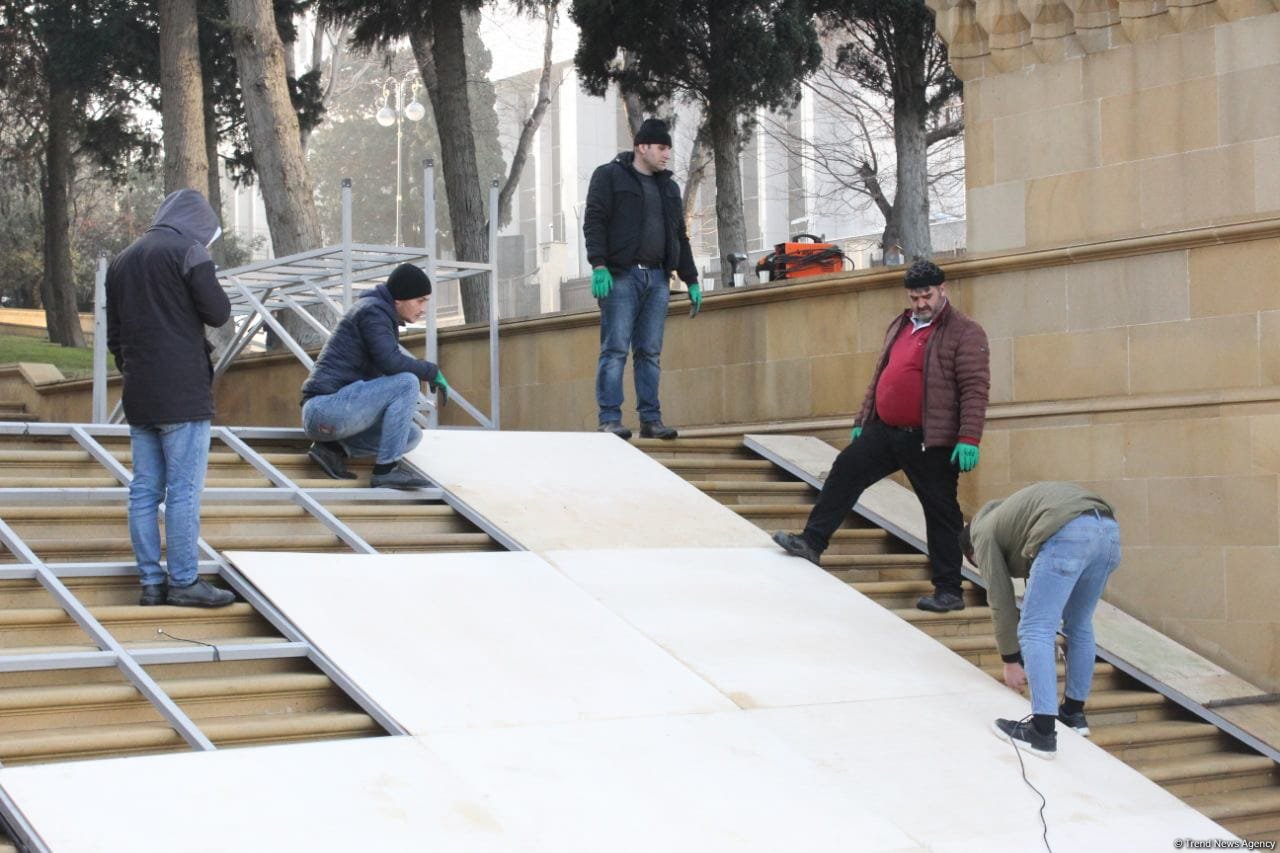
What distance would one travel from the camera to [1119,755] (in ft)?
24.8

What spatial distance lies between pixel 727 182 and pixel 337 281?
330 inches

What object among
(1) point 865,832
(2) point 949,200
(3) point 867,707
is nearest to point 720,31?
(3) point 867,707

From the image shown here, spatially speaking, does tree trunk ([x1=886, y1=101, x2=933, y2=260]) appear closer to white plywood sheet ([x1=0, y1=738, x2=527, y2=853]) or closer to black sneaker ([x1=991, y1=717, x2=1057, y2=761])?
black sneaker ([x1=991, y1=717, x2=1057, y2=761])

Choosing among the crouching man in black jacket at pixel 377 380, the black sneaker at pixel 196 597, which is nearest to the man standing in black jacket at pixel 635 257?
the crouching man in black jacket at pixel 377 380

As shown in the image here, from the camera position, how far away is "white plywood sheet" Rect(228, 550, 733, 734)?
639 cm

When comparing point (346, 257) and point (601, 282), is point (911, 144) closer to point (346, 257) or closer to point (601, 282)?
point (346, 257)

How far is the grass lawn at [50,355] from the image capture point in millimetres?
23625

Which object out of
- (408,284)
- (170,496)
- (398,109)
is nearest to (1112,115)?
(408,284)

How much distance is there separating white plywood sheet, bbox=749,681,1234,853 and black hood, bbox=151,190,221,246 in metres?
3.18

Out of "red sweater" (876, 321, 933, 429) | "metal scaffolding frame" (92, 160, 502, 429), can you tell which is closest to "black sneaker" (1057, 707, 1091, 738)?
"red sweater" (876, 321, 933, 429)

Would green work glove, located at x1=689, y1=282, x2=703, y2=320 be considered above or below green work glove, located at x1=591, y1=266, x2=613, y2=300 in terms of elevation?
below

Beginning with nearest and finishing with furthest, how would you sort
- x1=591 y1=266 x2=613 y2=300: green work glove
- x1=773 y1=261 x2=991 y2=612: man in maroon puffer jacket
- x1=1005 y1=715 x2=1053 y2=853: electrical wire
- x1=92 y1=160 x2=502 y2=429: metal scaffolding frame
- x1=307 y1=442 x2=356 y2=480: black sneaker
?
x1=1005 y1=715 x2=1053 y2=853: electrical wire → x1=773 y1=261 x2=991 y2=612: man in maroon puffer jacket → x1=307 y1=442 x2=356 y2=480: black sneaker → x1=591 y1=266 x2=613 y2=300: green work glove → x1=92 y1=160 x2=502 y2=429: metal scaffolding frame

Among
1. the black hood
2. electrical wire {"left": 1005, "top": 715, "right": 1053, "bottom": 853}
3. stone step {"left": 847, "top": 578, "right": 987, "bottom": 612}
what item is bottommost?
electrical wire {"left": 1005, "top": 715, "right": 1053, "bottom": 853}

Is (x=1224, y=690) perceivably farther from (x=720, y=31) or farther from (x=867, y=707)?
(x=720, y=31)
